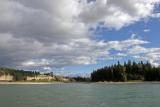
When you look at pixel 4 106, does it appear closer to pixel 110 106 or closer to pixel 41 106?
pixel 41 106

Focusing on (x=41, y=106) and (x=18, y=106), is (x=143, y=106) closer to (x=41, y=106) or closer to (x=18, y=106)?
(x=41, y=106)

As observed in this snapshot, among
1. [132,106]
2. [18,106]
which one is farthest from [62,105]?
[132,106]

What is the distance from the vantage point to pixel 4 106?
215 ft

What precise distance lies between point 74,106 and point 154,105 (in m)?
13.5

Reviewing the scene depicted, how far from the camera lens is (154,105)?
208 ft

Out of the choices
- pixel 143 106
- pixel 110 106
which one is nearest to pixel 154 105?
pixel 143 106

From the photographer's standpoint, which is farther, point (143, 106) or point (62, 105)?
point (62, 105)

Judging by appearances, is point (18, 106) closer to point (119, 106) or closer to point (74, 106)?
point (74, 106)

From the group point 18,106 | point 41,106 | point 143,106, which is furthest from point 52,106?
point 143,106

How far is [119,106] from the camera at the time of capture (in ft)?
208

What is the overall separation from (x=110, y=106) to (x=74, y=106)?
6.13m

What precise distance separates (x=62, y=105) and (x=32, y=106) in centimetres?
528

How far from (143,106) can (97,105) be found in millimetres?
8044

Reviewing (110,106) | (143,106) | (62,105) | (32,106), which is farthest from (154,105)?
(32,106)
